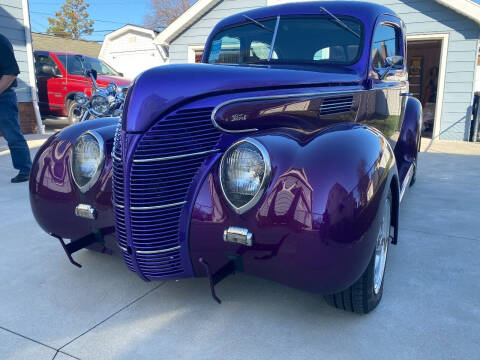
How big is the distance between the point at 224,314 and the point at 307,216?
0.82m

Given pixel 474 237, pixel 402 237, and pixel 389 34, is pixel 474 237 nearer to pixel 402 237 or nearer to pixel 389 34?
pixel 402 237

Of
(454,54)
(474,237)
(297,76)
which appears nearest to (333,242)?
(297,76)

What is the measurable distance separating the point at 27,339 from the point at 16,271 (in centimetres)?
84

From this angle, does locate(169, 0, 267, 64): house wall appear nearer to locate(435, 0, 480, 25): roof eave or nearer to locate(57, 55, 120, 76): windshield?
locate(57, 55, 120, 76): windshield

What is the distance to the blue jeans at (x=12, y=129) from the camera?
463 cm

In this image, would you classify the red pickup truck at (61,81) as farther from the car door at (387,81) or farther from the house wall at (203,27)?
the car door at (387,81)

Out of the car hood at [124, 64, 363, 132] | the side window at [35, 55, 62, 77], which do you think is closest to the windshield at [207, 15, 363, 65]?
the car hood at [124, 64, 363, 132]

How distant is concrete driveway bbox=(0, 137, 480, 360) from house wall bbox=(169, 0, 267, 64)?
859 cm

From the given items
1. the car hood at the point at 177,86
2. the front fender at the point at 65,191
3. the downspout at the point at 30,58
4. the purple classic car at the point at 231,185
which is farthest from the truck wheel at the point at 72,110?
the car hood at the point at 177,86

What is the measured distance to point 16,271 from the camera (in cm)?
262

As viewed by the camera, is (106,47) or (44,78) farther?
(106,47)

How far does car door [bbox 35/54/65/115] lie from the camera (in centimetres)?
973

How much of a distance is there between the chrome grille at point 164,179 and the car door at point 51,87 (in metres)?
9.04

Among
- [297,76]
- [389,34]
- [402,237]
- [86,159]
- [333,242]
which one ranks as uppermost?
[389,34]
